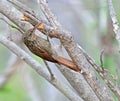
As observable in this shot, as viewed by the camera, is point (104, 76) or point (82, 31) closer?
point (104, 76)

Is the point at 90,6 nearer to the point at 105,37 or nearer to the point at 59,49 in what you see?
the point at 105,37

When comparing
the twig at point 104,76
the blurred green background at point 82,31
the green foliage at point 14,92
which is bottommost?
the green foliage at point 14,92

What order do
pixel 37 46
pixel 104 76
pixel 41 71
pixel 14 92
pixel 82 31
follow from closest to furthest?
pixel 37 46 < pixel 104 76 < pixel 41 71 < pixel 82 31 < pixel 14 92

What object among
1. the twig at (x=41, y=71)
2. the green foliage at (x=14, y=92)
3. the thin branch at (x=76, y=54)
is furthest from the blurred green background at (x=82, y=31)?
the thin branch at (x=76, y=54)

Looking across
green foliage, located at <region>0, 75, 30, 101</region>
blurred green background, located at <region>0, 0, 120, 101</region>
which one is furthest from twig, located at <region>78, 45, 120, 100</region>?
green foliage, located at <region>0, 75, 30, 101</region>

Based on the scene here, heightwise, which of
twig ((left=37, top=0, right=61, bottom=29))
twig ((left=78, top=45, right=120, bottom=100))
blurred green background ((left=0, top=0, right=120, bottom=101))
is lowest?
blurred green background ((left=0, top=0, right=120, bottom=101))

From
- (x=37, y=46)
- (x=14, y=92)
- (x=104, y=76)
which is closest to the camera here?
(x=37, y=46)

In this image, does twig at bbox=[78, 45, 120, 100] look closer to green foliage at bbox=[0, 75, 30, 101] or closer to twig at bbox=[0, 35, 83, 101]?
twig at bbox=[0, 35, 83, 101]

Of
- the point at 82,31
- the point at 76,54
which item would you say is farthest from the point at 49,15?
the point at 82,31

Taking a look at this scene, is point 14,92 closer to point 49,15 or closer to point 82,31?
point 82,31

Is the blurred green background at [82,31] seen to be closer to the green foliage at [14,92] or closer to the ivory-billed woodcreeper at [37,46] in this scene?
the green foliage at [14,92]

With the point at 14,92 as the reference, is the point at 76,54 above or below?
above
